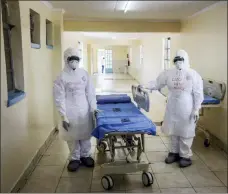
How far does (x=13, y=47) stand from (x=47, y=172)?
56.5 inches

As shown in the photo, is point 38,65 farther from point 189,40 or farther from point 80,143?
point 189,40

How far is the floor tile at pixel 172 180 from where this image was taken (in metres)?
2.71

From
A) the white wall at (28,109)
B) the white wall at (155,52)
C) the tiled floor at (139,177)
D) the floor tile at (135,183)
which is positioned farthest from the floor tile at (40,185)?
the white wall at (155,52)

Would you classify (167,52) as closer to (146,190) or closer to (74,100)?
(74,100)

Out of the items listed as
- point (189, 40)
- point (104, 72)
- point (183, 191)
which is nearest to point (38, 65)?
point (183, 191)

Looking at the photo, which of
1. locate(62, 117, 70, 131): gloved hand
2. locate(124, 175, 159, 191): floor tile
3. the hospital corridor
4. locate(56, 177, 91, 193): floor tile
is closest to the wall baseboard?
the hospital corridor

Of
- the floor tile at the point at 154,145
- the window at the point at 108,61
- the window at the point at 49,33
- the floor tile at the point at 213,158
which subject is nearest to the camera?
the floor tile at the point at 213,158

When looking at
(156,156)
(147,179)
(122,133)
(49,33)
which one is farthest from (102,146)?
(49,33)

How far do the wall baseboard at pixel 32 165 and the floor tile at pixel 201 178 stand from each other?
1753mm

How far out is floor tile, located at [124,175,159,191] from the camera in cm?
265

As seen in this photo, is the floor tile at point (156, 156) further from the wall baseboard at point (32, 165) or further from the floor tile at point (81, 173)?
the wall baseboard at point (32, 165)

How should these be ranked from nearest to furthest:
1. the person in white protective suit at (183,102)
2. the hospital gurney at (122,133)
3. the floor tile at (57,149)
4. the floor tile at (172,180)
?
the hospital gurney at (122,133) → the floor tile at (172,180) → the person in white protective suit at (183,102) → the floor tile at (57,149)

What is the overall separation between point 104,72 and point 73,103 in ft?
51.4

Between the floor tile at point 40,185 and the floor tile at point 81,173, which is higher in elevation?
the floor tile at point 81,173
